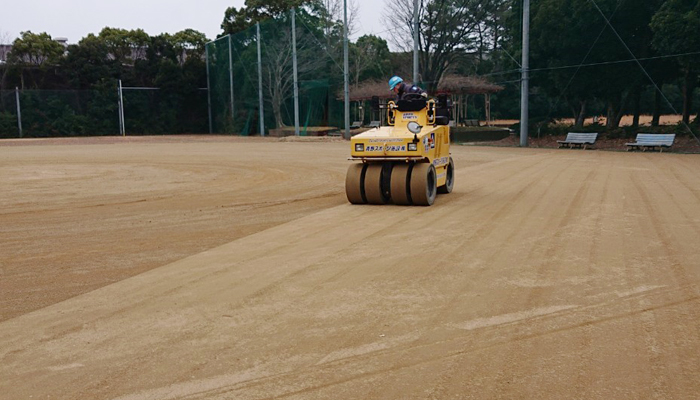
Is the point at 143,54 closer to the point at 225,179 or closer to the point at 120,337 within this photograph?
the point at 225,179

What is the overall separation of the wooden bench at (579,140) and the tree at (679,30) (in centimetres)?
415

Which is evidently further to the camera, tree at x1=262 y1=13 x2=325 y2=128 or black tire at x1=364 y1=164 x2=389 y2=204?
tree at x1=262 y1=13 x2=325 y2=128

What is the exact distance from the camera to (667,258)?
7.11 metres

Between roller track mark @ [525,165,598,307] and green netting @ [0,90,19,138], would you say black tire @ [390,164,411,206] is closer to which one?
roller track mark @ [525,165,598,307]

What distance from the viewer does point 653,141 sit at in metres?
24.2

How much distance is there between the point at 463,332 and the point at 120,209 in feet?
25.9

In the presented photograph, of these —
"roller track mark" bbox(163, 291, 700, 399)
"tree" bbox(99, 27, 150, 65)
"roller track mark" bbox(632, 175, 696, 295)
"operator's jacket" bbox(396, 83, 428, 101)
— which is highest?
"tree" bbox(99, 27, 150, 65)

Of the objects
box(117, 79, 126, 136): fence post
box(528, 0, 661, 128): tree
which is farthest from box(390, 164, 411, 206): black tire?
box(117, 79, 126, 136): fence post

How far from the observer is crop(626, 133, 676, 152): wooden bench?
23922mm

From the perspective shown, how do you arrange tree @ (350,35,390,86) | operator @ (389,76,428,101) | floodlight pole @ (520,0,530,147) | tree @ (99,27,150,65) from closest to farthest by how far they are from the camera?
operator @ (389,76,428,101), floodlight pole @ (520,0,530,147), tree @ (99,27,150,65), tree @ (350,35,390,86)

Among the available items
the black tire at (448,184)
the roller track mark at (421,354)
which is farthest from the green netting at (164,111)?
the roller track mark at (421,354)

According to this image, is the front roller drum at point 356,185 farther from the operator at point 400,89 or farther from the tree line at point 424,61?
the tree line at point 424,61

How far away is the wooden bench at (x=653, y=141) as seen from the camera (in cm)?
2392

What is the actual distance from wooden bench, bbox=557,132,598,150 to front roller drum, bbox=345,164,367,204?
18.2 metres
